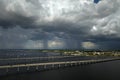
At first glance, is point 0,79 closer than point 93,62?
Yes

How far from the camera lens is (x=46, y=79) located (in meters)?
61.7

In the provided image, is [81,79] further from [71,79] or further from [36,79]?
[36,79]

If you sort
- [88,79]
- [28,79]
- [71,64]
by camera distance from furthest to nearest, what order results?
[71,64] < [88,79] < [28,79]

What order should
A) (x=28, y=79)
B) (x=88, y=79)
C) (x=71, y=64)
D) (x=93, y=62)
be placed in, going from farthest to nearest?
(x=93, y=62), (x=71, y=64), (x=88, y=79), (x=28, y=79)

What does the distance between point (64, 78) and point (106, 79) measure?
17.9 meters

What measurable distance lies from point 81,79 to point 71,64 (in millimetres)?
50532

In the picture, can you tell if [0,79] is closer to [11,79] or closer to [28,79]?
[11,79]

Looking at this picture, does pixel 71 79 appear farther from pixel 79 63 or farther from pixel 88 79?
pixel 79 63

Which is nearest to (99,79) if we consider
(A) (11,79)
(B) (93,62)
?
(A) (11,79)

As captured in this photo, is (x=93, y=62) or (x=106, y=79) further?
(x=93, y=62)

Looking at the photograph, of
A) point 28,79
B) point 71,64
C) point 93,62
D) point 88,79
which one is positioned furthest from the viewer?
point 93,62

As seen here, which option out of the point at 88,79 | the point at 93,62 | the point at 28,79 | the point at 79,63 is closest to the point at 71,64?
the point at 79,63

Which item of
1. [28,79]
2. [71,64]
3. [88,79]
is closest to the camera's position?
[28,79]

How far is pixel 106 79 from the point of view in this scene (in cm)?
6588
